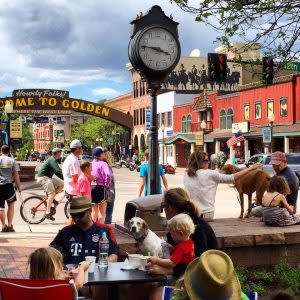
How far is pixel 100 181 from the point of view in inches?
454

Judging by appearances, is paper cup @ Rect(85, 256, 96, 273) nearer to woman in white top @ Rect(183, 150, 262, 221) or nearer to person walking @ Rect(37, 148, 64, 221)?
woman in white top @ Rect(183, 150, 262, 221)

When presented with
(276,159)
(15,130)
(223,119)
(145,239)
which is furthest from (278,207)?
(223,119)

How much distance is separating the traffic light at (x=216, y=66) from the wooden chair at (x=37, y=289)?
17905mm

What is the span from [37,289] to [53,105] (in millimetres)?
30085

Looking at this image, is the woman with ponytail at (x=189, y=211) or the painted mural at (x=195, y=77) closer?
the woman with ponytail at (x=189, y=211)

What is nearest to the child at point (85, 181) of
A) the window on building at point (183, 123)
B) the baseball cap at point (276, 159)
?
the baseball cap at point (276, 159)

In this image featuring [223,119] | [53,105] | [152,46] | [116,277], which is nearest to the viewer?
[116,277]

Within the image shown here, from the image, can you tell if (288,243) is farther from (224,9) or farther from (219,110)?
(219,110)

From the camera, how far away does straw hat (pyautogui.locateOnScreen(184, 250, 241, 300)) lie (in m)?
3.05

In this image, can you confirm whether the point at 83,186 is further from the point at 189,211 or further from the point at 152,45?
the point at 189,211

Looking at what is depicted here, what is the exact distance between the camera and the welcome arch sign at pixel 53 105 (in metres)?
33.3

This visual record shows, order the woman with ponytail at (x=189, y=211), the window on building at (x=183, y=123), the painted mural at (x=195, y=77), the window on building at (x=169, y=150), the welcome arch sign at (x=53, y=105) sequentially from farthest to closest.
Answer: the painted mural at (x=195, y=77) < the window on building at (x=169, y=150) < the window on building at (x=183, y=123) < the welcome arch sign at (x=53, y=105) < the woman with ponytail at (x=189, y=211)

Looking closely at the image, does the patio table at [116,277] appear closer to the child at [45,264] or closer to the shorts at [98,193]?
the child at [45,264]

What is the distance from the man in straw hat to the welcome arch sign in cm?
2824
